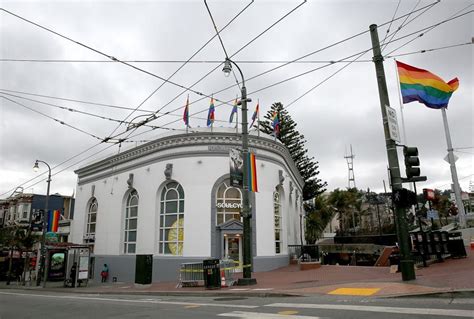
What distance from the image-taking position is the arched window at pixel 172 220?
2312 cm

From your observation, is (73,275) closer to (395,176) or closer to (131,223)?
(131,223)

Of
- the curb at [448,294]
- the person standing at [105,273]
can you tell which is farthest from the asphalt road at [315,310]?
the person standing at [105,273]

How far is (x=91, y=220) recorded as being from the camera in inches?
1283

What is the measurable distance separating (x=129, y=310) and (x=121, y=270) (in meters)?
18.0

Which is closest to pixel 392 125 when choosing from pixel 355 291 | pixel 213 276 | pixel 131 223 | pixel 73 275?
pixel 355 291

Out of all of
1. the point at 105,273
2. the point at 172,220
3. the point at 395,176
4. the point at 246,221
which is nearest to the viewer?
the point at 395,176

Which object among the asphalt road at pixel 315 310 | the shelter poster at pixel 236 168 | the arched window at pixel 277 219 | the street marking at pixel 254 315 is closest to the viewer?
the asphalt road at pixel 315 310

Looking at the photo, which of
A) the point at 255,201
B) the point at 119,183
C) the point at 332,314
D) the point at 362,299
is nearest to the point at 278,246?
the point at 255,201

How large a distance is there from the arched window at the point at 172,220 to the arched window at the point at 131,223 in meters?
3.64

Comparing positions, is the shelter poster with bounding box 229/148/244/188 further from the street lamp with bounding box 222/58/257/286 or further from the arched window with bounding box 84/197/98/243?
the arched window with bounding box 84/197/98/243

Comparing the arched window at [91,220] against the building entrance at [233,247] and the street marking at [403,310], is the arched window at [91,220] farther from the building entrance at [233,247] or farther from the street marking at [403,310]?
the street marking at [403,310]

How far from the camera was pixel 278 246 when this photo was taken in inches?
993

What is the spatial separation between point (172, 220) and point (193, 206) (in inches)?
81.3

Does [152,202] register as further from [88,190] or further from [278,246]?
[88,190]
